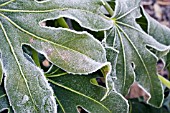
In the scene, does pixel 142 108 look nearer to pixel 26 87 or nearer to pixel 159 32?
pixel 159 32

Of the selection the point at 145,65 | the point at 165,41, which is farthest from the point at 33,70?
the point at 165,41

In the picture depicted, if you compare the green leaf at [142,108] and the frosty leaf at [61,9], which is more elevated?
the frosty leaf at [61,9]

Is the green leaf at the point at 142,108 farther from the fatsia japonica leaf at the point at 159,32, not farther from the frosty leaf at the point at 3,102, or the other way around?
the frosty leaf at the point at 3,102

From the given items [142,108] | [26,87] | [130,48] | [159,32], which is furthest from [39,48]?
[142,108]

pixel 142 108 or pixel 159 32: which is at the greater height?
pixel 159 32

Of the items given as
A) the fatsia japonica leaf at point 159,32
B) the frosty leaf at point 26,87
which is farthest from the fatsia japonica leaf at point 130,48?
the frosty leaf at point 26,87
